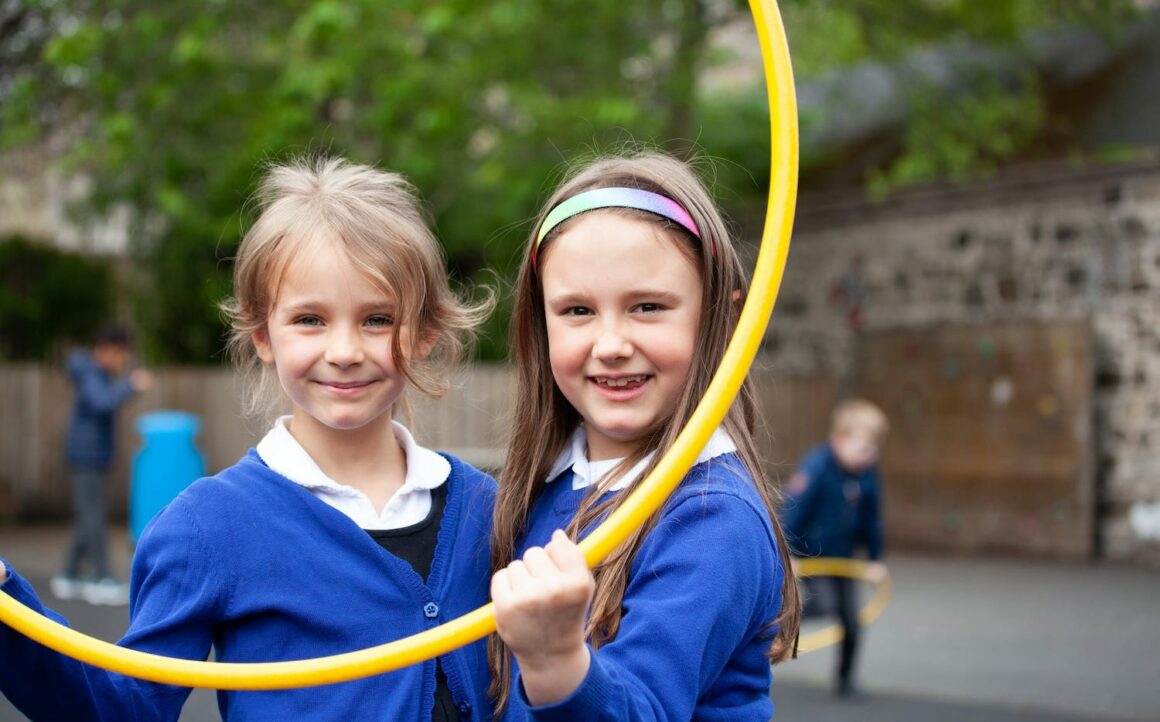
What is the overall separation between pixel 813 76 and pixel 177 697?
52.0 ft

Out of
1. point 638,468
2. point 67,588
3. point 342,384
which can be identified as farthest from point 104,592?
point 638,468

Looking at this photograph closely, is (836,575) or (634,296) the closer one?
(634,296)

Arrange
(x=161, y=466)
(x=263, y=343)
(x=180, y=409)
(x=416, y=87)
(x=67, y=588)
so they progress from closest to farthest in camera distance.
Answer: (x=263, y=343)
(x=67, y=588)
(x=161, y=466)
(x=416, y=87)
(x=180, y=409)

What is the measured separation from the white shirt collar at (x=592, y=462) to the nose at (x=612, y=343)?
0.19 m

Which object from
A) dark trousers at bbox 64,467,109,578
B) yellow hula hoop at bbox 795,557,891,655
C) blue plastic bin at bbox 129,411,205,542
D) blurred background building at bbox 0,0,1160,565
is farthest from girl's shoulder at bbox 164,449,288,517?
Result: blue plastic bin at bbox 129,411,205,542

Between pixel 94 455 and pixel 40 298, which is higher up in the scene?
pixel 40 298

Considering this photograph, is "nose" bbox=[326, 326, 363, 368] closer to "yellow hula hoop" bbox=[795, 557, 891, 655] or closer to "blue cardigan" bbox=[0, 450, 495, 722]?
"blue cardigan" bbox=[0, 450, 495, 722]

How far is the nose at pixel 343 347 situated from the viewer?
2279 mm

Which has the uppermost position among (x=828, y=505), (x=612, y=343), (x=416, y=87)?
(x=416, y=87)

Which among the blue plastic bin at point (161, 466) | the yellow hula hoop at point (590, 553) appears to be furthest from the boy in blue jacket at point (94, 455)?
the yellow hula hoop at point (590, 553)

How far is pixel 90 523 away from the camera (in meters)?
10.3

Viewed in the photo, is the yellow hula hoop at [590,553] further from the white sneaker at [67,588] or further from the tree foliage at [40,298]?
the tree foliage at [40,298]

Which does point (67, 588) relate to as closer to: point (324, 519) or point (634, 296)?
point (324, 519)

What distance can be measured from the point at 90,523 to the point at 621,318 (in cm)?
904
